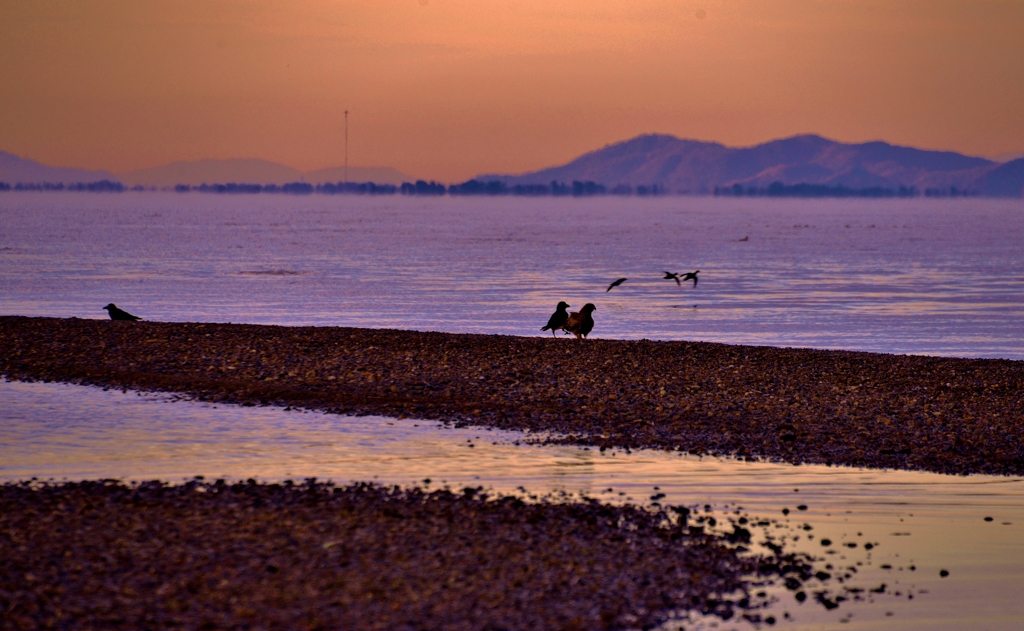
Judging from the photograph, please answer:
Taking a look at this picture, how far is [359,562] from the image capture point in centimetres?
937

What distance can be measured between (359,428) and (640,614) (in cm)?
831

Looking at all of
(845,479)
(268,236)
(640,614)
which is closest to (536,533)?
(640,614)

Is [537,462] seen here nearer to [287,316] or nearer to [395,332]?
[395,332]

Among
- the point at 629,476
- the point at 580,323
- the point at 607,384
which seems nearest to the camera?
the point at 629,476

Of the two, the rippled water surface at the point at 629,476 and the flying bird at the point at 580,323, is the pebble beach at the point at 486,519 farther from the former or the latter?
the flying bird at the point at 580,323

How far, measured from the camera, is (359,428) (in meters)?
16.2

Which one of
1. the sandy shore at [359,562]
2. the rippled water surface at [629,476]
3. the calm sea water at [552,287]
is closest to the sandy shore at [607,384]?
the rippled water surface at [629,476]

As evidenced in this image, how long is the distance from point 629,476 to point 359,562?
459 cm

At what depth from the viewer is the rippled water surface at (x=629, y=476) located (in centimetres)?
946

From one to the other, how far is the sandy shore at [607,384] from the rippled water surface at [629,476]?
0.93 m

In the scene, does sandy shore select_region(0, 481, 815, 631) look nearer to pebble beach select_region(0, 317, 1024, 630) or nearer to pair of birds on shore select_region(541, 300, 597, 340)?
pebble beach select_region(0, 317, 1024, 630)

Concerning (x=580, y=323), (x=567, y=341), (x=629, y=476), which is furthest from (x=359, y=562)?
(x=580, y=323)

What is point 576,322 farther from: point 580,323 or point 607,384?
point 607,384

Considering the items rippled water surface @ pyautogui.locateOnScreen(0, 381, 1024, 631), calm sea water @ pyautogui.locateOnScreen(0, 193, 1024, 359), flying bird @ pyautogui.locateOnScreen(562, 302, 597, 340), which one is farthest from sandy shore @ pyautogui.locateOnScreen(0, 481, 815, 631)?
calm sea water @ pyautogui.locateOnScreen(0, 193, 1024, 359)
